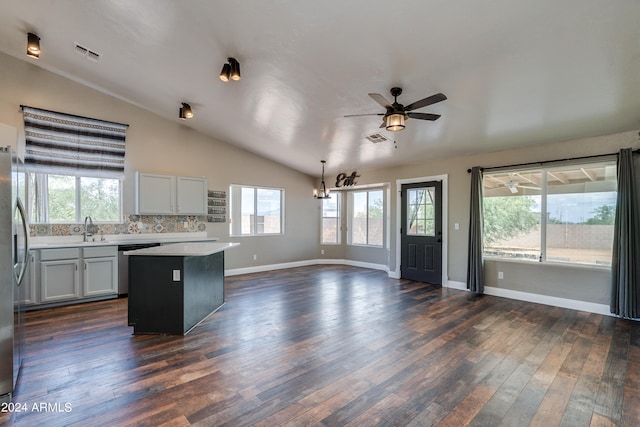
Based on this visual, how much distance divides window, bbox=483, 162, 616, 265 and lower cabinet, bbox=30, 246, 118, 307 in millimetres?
6468

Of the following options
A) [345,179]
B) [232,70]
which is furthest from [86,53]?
[345,179]

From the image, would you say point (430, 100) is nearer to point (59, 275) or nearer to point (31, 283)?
point (59, 275)

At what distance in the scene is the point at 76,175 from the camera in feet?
16.4

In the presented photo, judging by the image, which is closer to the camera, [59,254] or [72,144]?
[59,254]

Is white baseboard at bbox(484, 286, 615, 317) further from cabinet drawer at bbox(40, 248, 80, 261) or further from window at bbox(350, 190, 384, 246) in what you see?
cabinet drawer at bbox(40, 248, 80, 261)

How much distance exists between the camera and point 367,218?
26.2ft

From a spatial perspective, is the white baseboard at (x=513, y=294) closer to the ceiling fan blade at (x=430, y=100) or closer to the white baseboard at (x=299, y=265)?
the white baseboard at (x=299, y=265)

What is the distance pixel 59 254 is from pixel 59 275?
12.3 inches

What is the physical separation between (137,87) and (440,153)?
535 cm

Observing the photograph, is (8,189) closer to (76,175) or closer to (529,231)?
(76,175)

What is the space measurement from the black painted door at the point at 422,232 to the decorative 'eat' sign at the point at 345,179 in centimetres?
125

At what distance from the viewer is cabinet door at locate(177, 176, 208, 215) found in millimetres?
5766

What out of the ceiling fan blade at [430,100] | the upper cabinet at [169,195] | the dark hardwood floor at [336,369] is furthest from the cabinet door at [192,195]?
the ceiling fan blade at [430,100]

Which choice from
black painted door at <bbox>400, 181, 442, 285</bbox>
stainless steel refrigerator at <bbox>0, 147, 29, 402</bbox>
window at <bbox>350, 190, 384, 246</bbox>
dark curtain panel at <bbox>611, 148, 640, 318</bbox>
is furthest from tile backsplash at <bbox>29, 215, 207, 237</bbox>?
dark curtain panel at <bbox>611, 148, 640, 318</bbox>
